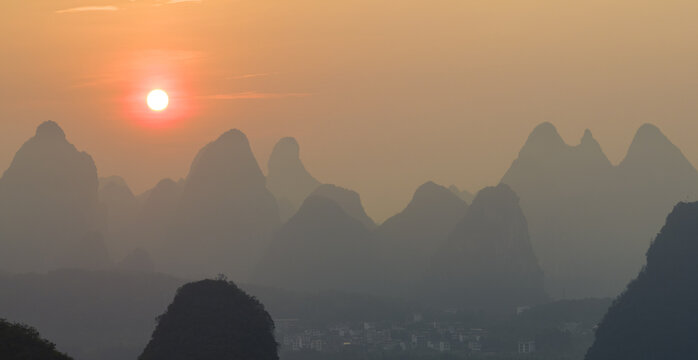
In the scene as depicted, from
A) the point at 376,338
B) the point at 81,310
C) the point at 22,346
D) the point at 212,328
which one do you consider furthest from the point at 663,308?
the point at 81,310

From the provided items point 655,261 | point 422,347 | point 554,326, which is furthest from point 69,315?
point 655,261

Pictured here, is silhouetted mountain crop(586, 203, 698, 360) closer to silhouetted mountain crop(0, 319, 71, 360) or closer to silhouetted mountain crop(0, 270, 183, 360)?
silhouetted mountain crop(0, 319, 71, 360)

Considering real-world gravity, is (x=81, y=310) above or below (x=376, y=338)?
above

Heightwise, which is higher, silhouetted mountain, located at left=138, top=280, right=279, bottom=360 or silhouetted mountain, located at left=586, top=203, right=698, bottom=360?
silhouetted mountain, located at left=586, top=203, right=698, bottom=360

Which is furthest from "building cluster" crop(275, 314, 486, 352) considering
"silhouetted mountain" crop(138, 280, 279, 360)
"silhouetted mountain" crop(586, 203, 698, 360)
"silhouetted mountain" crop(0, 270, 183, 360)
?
"silhouetted mountain" crop(138, 280, 279, 360)

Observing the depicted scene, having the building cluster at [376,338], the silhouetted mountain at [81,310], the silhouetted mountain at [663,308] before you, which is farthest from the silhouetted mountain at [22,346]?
the silhouetted mountain at [81,310]

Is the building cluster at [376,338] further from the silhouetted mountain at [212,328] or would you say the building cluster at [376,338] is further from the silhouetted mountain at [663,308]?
the silhouetted mountain at [212,328]

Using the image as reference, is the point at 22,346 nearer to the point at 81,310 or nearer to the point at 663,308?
the point at 663,308
